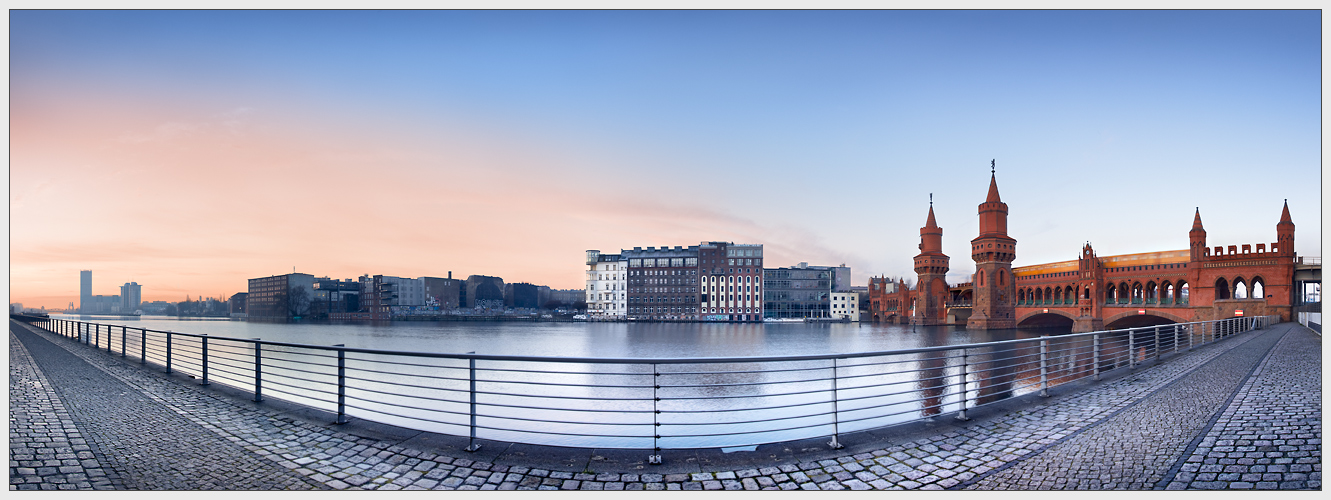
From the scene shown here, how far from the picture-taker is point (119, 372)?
35.1 feet

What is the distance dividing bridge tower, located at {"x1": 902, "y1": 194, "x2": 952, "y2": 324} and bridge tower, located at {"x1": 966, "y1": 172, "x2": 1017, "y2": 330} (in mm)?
11192

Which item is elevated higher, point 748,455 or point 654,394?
point 654,394

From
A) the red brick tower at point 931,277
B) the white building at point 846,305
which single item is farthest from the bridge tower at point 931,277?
the white building at point 846,305

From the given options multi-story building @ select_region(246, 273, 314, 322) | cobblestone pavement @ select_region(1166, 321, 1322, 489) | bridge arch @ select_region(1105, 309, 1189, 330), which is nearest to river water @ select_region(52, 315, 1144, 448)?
cobblestone pavement @ select_region(1166, 321, 1322, 489)

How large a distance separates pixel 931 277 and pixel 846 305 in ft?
124

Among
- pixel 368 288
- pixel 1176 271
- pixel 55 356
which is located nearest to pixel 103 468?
pixel 55 356

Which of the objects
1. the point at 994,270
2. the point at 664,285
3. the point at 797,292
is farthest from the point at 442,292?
the point at 994,270

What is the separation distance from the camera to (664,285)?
361 feet

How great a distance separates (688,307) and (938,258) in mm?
46263

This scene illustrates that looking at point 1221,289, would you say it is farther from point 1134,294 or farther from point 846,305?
point 846,305

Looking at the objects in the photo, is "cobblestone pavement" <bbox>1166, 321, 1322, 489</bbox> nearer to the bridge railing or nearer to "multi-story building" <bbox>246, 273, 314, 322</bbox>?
the bridge railing

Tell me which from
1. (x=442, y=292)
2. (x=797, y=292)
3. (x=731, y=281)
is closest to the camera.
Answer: (x=731, y=281)

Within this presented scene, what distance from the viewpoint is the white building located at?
111625mm

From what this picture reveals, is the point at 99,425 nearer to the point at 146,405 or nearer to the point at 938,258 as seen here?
the point at 146,405
